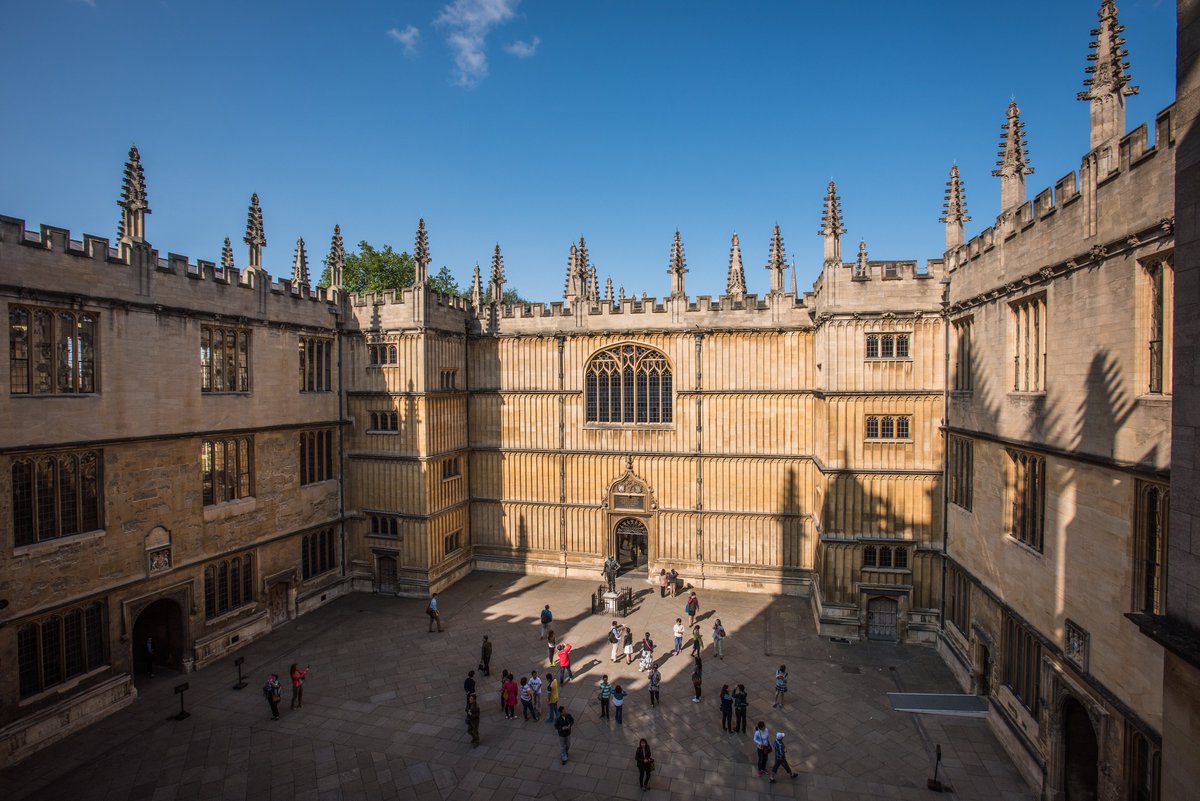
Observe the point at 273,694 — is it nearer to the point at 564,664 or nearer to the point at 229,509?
the point at 229,509

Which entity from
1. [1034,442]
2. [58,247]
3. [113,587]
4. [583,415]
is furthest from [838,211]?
[113,587]

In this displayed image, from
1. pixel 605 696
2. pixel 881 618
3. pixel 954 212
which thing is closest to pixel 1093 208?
pixel 954 212

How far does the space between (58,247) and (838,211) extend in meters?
21.3

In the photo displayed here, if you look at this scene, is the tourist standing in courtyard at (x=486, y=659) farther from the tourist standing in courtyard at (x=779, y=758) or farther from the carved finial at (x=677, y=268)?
the carved finial at (x=677, y=268)

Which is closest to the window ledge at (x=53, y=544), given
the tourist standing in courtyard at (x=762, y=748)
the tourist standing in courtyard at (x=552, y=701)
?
the tourist standing in courtyard at (x=552, y=701)

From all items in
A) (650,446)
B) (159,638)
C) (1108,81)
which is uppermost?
(1108,81)

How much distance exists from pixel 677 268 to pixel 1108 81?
14.1 m

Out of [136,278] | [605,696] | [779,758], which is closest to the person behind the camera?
[779,758]

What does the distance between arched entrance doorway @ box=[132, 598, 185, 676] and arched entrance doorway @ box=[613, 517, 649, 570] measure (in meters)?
14.9

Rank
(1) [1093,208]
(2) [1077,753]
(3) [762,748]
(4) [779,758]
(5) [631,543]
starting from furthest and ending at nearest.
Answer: (5) [631,543] < (3) [762,748] < (4) [779,758] < (2) [1077,753] < (1) [1093,208]

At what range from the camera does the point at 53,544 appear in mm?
13969

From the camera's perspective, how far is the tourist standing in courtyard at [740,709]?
13.7m

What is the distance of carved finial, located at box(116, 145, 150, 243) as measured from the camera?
52.1 ft

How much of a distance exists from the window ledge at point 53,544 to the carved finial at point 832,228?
21.6 metres
